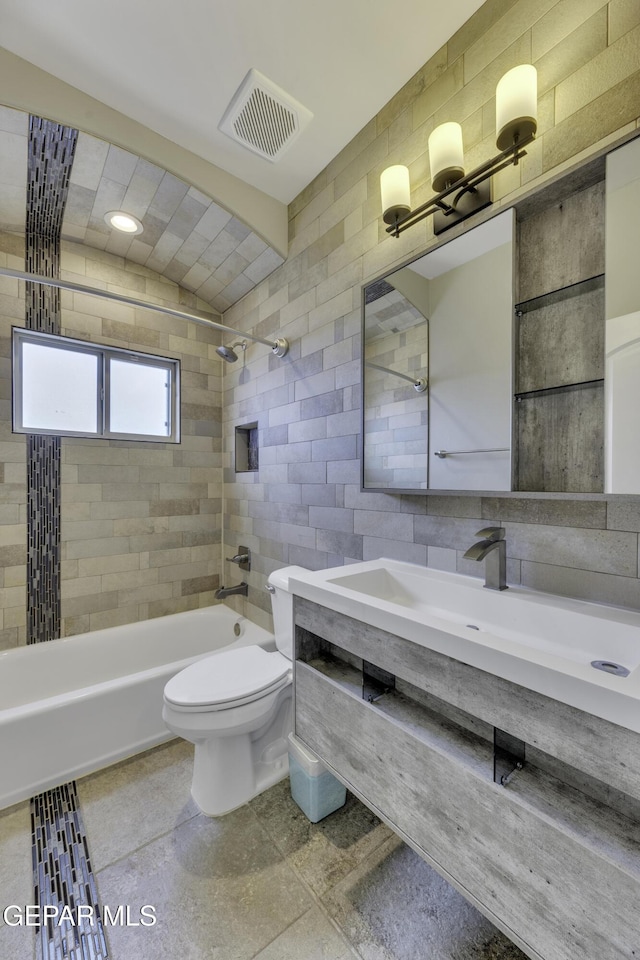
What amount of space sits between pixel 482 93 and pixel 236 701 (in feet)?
7.58

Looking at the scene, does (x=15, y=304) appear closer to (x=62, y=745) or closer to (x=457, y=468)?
(x=62, y=745)

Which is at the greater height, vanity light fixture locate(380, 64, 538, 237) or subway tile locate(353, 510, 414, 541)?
vanity light fixture locate(380, 64, 538, 237)

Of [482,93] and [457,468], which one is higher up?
[482,93]

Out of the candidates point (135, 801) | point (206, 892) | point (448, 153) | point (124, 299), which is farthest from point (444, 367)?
point (135, 801)

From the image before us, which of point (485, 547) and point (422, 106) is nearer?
point (485, 547)

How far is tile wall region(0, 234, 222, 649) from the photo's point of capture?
7.09 feet

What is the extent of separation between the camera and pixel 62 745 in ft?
5.45

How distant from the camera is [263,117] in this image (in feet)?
5.19

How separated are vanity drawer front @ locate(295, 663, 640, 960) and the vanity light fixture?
151 cm

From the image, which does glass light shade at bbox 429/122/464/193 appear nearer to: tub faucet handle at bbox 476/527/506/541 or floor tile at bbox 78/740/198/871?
tub faucet handle at bbox 476/527/506/541

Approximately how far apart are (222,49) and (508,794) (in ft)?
7.73

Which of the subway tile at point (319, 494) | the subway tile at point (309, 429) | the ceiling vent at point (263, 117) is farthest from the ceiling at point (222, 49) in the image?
the subway tile at point (319, 494)

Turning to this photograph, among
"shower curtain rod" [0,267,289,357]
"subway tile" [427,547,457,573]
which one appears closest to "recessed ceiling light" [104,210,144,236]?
"shower curtain rod" [0,267,289,357]

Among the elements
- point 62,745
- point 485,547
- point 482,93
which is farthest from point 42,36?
point 62,745
